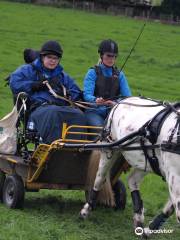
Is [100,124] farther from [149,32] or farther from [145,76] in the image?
[149,32]

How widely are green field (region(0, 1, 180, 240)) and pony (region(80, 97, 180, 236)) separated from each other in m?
0.34

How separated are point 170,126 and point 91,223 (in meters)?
1.87

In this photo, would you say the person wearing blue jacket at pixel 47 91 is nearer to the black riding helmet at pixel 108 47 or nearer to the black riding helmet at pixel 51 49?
the black riding helmet at pixel 51 49

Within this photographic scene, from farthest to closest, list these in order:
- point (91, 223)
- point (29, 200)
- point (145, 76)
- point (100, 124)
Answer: point (145, 76) < point (29, 200) < point (100, 124) < point (91, 223)

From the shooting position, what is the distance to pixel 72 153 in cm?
825

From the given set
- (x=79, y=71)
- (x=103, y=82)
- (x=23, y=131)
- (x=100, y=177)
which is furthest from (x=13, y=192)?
(x=79, y=71)

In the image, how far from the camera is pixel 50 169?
827 centimetres

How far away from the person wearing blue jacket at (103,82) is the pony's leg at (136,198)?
3.08 ft

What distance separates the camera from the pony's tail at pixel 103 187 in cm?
837

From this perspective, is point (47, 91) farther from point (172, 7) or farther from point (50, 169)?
point (172, 7)

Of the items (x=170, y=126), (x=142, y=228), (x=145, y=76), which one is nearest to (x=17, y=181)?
(x=142, y=228)

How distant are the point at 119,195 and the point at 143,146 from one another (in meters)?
1.94

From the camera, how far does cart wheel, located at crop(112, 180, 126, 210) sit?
28.8ft

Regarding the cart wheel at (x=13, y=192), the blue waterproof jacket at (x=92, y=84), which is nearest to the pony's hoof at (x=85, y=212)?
the cart wheel at (x=13, y=192)
